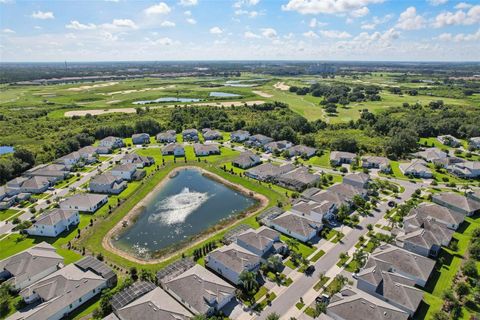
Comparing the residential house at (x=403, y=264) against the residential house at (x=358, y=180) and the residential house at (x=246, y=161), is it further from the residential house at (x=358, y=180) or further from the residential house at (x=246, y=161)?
the residential house at (x=246, y=161)

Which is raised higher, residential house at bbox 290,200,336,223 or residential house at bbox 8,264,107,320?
residential house at bbox 290,200,336,223

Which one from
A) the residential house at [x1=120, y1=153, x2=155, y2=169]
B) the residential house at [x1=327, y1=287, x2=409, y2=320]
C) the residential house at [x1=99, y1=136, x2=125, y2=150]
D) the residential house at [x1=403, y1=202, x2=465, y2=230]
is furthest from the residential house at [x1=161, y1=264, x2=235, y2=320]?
the residential house at [x1=99, y1=136, x2=125, y2=150]

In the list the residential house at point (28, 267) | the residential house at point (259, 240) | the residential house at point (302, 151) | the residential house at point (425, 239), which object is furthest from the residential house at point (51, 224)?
the residential house at point (302, 151)

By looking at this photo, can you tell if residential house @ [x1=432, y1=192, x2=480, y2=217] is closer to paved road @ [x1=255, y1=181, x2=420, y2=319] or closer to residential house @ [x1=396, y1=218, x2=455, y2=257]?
paved road @ [x1=255, y1=181, x2=420, y2=319]

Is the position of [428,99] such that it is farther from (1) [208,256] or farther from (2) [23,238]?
(2) [23,238]

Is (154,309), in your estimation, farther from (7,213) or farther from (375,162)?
(375,162)

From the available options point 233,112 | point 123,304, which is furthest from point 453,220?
point 233,112

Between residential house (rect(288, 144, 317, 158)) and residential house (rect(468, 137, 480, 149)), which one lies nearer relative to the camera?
residential house (rect(288, 144, 317, 158))
